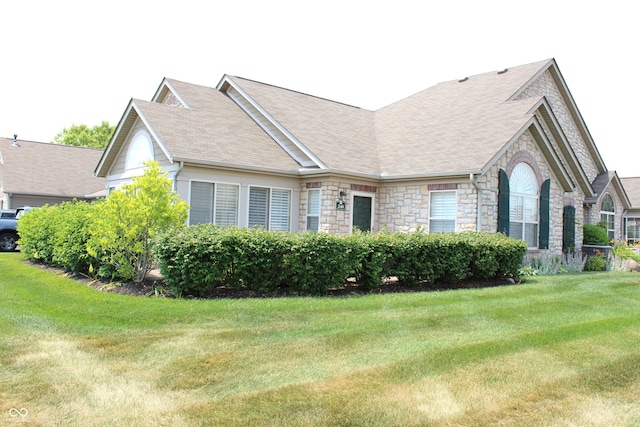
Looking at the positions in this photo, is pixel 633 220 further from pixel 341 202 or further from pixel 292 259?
pixel 292 259

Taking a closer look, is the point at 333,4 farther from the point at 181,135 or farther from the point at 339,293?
the point at 339,293

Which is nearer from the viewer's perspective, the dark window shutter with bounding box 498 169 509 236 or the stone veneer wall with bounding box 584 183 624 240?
the dark window shutter with bounding box 498 169 509 236

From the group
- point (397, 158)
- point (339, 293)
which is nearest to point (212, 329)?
point (339, 293)

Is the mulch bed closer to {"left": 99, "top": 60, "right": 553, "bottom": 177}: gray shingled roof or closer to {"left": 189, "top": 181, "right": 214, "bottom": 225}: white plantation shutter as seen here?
{"left": 189, "top": 181, "right": 214, "bottom": 225}: white plantation shutter

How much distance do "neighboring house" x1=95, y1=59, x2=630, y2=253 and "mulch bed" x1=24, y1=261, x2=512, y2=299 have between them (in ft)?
6.40

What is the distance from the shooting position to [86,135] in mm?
61906

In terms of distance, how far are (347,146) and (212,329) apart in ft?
38.9

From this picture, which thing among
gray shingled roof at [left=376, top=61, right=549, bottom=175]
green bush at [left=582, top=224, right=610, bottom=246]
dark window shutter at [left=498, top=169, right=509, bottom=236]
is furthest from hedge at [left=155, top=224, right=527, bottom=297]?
green bush at [left=582, top=224, right=610, bottom=246]

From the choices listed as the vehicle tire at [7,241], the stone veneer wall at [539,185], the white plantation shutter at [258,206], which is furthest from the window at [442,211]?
Answer: the vehicle tire at [7,241]

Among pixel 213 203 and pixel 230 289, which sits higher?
pixel 213 203

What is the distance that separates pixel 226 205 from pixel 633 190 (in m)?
28.9

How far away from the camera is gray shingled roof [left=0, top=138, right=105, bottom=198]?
28.0 m

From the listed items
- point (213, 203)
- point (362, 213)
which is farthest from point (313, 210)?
point (213, 203)

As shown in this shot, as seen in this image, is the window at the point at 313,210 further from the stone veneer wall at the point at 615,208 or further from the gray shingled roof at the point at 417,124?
the stone veneer wall at the point at 615,208
